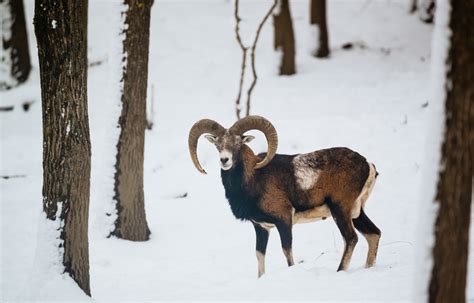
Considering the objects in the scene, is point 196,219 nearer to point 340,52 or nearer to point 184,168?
point 184,168

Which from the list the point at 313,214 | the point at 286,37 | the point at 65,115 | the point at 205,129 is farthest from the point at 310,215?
the point at 286,37

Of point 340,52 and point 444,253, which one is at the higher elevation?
point 340,52

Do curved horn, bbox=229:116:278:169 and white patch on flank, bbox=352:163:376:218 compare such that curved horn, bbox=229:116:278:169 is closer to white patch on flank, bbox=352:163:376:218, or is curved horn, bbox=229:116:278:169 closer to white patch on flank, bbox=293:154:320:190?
white patch on flank, bbox=293:154:320:190

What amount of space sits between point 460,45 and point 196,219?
334 inches

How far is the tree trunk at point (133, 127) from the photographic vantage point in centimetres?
1032

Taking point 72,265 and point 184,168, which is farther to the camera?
point 184,168

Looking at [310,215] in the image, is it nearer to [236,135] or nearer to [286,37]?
[236,135]

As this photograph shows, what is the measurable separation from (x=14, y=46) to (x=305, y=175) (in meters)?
15.4

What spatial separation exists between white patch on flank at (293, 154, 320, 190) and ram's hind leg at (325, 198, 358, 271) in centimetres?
37

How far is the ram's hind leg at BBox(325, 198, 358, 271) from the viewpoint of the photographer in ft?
27.6

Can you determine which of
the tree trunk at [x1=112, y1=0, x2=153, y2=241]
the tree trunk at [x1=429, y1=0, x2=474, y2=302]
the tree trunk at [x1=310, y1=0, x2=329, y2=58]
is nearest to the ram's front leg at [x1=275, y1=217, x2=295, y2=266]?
the tree trunk at [x1=112, y1=0, x2=153, y2=241]

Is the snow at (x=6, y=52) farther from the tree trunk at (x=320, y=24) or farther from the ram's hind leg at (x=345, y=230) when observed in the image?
the ram's hind leg at (x=345, y=230)

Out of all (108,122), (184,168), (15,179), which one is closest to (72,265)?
(108,122)

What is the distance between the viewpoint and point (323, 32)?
829 inches
